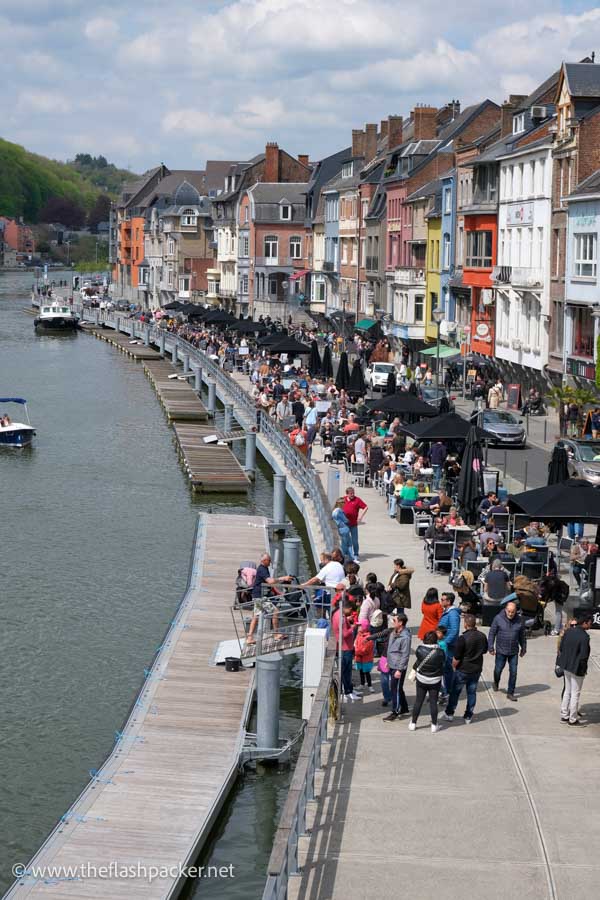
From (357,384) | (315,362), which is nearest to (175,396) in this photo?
(315,362)

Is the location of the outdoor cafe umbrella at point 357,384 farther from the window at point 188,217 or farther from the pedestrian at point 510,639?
the window at point 188,217

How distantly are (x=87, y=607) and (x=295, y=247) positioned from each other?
91494 mm

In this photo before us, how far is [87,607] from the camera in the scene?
3098 cm

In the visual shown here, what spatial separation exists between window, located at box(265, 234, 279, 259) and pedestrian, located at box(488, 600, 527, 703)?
4008 inches

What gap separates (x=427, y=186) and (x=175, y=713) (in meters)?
64.6

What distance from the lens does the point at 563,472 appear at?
31.5 m

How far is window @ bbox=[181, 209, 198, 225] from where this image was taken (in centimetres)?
14788

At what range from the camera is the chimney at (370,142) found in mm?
103125

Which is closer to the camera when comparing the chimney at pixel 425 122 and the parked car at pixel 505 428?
the parked car at pixel 505 428

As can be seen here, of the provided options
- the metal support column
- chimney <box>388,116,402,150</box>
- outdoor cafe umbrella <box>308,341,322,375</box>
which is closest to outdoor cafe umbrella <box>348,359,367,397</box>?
outdoor cafe umbrella <box>308,341,322,375</box>

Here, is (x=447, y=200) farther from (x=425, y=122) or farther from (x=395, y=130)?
(x=395, y=130)

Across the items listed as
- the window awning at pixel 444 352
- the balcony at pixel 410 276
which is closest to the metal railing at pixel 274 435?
the window awning at pixel 444 352

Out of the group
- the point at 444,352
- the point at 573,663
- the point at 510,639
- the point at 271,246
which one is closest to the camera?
the point at 573,663

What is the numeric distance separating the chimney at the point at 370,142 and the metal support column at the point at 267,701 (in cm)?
8620
